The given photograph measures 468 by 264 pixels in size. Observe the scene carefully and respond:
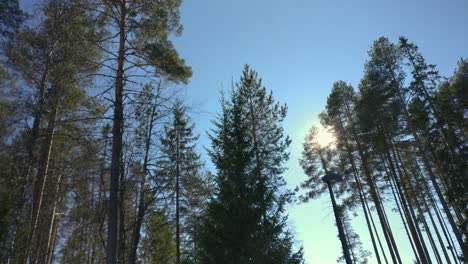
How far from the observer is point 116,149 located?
6.81 meters

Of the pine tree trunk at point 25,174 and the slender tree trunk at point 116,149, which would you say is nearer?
the slender tree trunk at point 116,149

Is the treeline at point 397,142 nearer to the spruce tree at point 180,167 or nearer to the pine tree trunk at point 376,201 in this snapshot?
the pine tree trunk at point 376,201

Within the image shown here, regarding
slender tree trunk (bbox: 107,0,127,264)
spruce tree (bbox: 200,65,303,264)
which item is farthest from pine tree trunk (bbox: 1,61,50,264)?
spruce tree (bbox: 200,65,303,264)

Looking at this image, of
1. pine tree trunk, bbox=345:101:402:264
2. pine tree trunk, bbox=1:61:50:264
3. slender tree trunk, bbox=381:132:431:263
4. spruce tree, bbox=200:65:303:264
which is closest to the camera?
pine tree trunk, bbox=1:61:50:264

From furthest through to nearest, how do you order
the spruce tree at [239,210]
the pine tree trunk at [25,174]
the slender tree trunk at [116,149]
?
the spruce tree at [239,210] → the pine tree trunk at [25,174] → the slender tree trunk at [116,149]

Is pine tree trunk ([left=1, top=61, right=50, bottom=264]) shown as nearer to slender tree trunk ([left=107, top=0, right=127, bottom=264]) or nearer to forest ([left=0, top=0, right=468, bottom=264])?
forest ([left=0, top=0, right=468, bottom=264])

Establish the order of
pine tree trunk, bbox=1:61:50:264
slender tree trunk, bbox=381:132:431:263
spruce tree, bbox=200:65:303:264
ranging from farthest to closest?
slender tree trunk, bbox=381:132:431:263
spruce tree, bbox=200:65:303:264
pine tree trunk, bbox=1:61:50:264

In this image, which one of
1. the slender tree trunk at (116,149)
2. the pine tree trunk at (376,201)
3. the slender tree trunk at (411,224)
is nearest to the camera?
the slender tree trunk at (116,149)

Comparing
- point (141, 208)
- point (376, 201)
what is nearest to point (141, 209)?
point (141, 208)

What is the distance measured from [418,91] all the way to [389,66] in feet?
7.64

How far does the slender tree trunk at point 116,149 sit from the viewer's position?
19.4 feet

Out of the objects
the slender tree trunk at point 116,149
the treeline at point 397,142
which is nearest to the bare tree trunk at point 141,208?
the slender tree trunk at point 116,149

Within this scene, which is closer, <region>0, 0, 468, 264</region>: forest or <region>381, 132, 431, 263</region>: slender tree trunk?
<region>0, 0, 468, 264</region>: forest

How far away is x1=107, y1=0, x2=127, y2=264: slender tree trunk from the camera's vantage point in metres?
5.92
